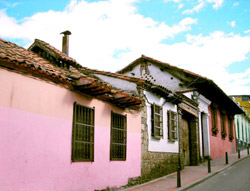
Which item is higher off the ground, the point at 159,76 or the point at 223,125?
the point at 159,76

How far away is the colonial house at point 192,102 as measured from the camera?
1692 cm

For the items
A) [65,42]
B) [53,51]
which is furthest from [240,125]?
[53,51]

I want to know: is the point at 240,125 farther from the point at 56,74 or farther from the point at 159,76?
the point at 56,74

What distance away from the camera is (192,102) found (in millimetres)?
16938

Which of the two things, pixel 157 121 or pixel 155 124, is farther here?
pixel 157 121

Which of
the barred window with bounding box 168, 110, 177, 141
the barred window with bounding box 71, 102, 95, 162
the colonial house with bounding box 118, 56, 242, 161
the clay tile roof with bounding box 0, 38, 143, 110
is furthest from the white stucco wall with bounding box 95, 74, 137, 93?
the colonial house with bounding box 118, 56, 242, 161

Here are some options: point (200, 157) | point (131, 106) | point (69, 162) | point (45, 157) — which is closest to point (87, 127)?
point (69, 162)

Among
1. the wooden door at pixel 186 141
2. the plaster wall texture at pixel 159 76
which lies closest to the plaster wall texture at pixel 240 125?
the wooden door at pixel 186 141

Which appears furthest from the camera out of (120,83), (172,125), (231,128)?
(231,128)

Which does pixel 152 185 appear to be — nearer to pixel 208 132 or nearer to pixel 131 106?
pixel 131 106

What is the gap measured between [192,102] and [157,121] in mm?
5235

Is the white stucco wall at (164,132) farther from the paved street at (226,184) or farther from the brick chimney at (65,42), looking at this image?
the brick chimney at (65,42)

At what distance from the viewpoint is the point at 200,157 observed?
57.3 ft

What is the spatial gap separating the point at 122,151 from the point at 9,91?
16.8 feet
